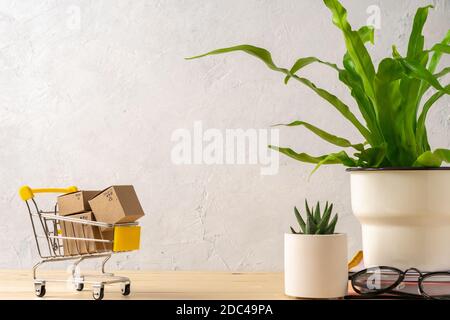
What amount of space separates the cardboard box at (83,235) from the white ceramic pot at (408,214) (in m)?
0.47

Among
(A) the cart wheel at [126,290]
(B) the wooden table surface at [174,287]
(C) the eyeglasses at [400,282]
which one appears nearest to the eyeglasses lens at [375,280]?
(C) the eyeglasses at [400,282]

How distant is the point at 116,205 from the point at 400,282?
489 millimetres

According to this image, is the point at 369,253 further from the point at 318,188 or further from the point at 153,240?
the point at 153,240

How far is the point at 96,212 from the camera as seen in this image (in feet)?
3.41

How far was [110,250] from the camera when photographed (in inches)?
41.0

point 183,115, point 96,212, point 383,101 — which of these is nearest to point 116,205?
point 96,212

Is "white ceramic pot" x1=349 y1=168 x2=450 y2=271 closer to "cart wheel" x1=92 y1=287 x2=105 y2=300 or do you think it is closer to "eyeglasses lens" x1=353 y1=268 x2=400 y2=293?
"eyeglasses lens" x1=353 y1=268 x2=400 y2=293

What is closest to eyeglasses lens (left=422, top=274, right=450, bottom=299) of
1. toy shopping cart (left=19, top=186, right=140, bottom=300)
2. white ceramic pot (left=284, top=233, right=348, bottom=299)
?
white ceramic pot (left=284, top=233, right=348, bottom=299)

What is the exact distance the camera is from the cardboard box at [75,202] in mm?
1055

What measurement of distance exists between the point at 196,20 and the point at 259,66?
24cm

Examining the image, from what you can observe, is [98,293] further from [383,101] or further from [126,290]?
[383,101]

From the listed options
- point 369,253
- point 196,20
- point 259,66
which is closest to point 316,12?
point 259,66

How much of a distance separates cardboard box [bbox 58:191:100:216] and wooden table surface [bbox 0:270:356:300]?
147 mm

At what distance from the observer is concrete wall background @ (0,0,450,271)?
173 cm
